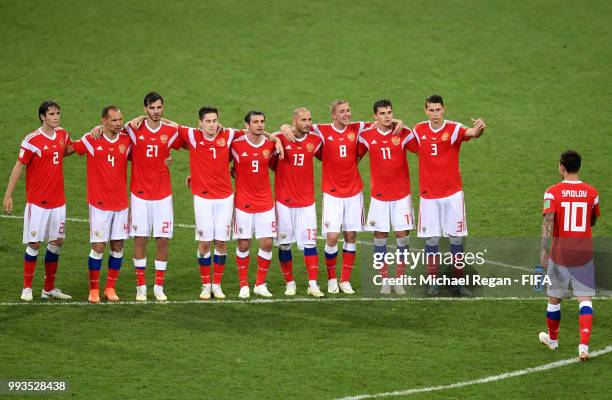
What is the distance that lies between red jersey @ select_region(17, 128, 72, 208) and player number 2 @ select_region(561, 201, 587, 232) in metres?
6.26

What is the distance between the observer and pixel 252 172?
15.3 metres

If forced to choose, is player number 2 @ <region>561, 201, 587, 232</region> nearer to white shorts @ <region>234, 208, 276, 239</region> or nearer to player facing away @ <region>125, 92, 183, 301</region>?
white shorts @ <region>234, 208, 276, 239</region>

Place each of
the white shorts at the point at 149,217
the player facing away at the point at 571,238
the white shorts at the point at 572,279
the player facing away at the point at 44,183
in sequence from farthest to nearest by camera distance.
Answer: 1. the white shorts at the point at 149,217
2. the player facing away at the point at 44,183
3. the white shorts at the point at 572,279
4. the player facing away at the point at 571,238

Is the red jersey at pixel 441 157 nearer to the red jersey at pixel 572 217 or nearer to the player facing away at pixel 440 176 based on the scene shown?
the player facing away at pixel 440 176

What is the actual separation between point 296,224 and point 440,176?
194cm

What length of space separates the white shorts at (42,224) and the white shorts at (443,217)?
4561 millimetres

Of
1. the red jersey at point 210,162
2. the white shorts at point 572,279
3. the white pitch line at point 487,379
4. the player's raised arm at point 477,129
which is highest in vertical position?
the player's raised arm at point 477,129

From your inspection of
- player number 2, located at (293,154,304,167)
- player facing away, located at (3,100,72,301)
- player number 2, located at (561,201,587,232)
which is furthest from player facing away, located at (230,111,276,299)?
player number 2, located at (561,201,587,232)

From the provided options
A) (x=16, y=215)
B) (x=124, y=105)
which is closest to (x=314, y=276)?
(x=16, y=215)

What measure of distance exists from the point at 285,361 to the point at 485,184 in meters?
9.06

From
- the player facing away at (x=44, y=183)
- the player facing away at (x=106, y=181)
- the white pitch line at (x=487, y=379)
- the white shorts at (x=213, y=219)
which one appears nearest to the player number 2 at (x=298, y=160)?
the white shorts at (x=213, y=219)

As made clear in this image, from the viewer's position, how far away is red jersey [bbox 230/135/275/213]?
603 inches

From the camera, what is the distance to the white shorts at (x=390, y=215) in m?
15.6

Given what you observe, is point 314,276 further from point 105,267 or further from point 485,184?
point 485,184
